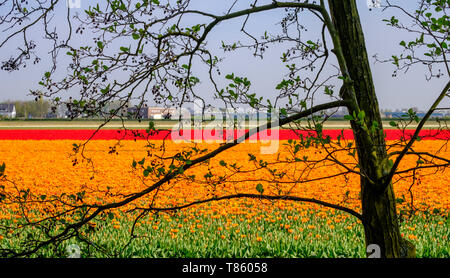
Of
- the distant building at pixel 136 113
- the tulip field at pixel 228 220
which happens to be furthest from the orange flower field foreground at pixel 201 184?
the distant building at pixel 136 113

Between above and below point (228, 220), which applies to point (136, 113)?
above

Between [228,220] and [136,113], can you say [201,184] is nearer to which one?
[228,220]

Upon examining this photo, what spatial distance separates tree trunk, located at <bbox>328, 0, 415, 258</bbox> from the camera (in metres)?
3.13

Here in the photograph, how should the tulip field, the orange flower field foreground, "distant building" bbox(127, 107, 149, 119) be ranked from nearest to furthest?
"distant building" bbox(127, 107, 149, 119) < the tulip field < the orange flower field foreground

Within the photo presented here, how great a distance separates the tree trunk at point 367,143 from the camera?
3.13 m

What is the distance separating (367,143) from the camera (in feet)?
10.1

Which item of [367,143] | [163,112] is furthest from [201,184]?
[367,143]

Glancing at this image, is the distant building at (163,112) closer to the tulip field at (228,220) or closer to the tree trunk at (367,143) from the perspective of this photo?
the tulip field at (228,220)

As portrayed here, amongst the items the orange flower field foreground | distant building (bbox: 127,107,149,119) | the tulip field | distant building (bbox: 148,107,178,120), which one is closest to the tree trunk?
the tulip field

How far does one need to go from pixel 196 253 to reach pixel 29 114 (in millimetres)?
61831

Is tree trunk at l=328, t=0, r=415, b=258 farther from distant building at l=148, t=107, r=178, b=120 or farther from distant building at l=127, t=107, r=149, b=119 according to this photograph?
distant building at l=127, t=107, r=149, b=119
